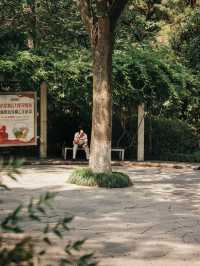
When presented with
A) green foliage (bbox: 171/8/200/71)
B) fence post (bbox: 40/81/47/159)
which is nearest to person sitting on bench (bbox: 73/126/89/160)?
fence post (bbox: 40/81/47/159)

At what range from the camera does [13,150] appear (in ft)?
72.3

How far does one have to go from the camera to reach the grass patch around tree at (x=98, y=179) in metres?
14.5

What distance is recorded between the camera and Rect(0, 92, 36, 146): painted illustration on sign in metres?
20.0

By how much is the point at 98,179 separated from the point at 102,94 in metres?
2.05

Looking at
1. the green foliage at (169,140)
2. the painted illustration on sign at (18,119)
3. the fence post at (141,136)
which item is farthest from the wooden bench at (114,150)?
the green foliage at (169,140)

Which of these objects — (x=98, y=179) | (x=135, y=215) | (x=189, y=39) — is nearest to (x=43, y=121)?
(x=98, y=179)

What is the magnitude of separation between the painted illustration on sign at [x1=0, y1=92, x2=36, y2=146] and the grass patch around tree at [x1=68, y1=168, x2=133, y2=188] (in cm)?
577

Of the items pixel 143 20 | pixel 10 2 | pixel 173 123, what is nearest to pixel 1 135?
pixel 10 2

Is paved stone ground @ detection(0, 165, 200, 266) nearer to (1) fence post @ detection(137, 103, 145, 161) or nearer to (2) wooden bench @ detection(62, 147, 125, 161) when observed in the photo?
(2) wooden bench @ detection(62, 147, 125, 161)

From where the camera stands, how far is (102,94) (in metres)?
14.7

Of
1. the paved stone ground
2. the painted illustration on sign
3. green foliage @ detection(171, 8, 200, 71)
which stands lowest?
the paved stone ground

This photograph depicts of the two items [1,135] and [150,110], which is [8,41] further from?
[150,110]

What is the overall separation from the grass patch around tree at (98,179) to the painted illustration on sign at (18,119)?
18.9ft

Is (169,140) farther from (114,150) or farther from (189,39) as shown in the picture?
(189,39)
